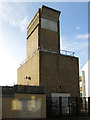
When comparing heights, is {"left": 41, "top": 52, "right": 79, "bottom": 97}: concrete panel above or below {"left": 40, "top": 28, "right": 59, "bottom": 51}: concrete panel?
below

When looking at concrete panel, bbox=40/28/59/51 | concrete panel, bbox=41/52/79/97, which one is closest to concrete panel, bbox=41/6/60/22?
concrete panel, bbox=40/28/59/51

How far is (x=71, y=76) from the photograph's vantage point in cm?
2102

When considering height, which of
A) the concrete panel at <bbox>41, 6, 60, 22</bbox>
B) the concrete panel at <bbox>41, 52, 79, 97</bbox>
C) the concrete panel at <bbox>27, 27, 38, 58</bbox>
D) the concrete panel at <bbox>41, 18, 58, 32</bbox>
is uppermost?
the concrete panel at <bbox>41, 6, 60, 22</bbox>

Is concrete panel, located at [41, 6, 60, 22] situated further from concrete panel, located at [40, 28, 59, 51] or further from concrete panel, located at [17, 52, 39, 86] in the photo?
concrete panel, located at [17, 52, 39, 86]

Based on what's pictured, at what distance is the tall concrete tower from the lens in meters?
19.2

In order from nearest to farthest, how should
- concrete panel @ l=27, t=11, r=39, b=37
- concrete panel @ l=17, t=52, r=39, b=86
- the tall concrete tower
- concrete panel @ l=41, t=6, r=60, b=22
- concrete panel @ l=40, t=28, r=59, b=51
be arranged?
the tall concrete tower < concrete panel @ l=17, t=52, r=39, b=86 < concrete panel @ l=40, t=28, r=59, b=51 < concrete panel @ l=41, t=6, r=60, b=22 < concrete panel @ l=27, t=11, r=39, b=37

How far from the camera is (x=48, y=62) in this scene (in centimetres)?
1962

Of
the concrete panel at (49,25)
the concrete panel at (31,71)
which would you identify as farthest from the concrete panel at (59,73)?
the concrete panel at (49,25)

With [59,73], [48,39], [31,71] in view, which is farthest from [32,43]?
[59,73]

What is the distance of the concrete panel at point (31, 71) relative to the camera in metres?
19.6

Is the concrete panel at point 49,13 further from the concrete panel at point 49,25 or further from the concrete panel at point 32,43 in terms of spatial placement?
the concrete panel at point 32,43

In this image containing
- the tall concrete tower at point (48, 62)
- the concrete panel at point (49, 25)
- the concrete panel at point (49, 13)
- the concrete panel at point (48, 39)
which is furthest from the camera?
the concrete panel at point (49, 25)

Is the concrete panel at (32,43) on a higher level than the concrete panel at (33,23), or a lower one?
lower

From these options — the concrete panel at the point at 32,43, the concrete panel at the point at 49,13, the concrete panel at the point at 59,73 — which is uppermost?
the concrete panel at the point at 49,13
